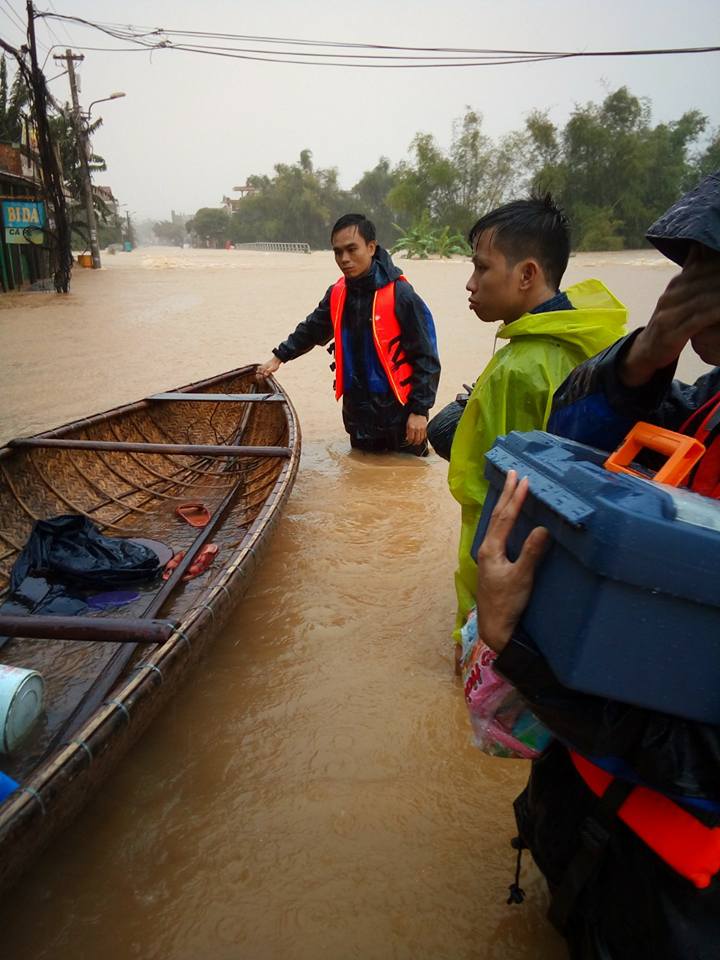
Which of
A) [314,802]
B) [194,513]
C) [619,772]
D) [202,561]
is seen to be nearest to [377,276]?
[194,513]

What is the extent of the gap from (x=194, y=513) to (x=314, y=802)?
91.0 inches

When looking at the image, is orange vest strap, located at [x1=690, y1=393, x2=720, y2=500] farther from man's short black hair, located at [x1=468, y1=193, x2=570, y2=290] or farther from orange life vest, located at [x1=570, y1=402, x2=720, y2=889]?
man's short black hair, located at [x1=468, y1=193, x2=570, y2=290]

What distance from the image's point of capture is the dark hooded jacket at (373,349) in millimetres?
4055

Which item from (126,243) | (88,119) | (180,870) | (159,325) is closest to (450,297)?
(159,325)

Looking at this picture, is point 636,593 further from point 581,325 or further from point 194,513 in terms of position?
point 194,513

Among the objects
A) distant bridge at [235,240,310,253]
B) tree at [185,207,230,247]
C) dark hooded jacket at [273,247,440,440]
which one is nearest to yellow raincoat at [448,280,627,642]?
dark hooded jacket at [273,247,440,440]

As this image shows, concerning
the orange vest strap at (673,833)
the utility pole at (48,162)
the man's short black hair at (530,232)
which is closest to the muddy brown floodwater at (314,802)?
the orange vest strap at (673,833)

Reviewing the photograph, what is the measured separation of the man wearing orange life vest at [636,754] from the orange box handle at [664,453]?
0.08 metres

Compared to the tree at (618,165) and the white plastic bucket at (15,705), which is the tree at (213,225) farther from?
the white plastic bucket at (15,705)

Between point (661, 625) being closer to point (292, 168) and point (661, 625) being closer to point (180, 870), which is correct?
point (180, 870)

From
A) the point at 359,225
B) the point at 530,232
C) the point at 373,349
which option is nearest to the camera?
the point at 530,232

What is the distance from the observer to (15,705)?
5.72 ft

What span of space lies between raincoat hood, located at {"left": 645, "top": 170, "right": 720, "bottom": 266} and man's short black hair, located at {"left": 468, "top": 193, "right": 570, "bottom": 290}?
3.35 ft

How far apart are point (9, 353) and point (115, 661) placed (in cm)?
917
